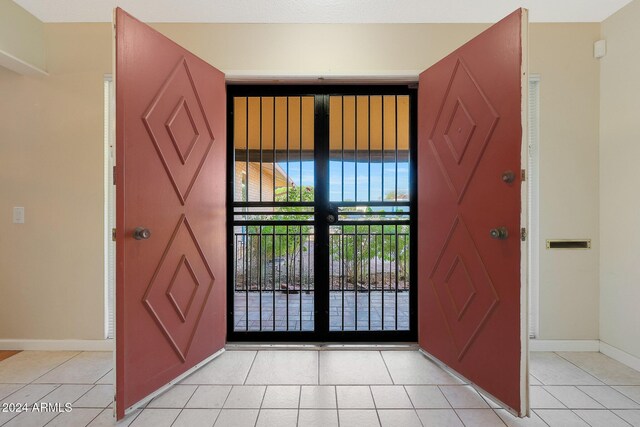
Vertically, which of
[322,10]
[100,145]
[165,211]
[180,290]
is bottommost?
[180,290]

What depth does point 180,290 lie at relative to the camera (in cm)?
209

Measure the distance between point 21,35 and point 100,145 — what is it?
0.96 meters

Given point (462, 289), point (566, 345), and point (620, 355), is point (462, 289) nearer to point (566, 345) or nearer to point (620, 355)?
point (566, 345)

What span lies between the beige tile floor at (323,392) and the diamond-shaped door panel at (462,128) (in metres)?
1.32

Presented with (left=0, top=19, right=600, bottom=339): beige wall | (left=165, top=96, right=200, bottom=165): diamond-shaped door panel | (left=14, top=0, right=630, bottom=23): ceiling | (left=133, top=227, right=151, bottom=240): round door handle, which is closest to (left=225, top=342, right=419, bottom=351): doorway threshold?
(left=0, top=19, right=600, bottom=339): beige wall

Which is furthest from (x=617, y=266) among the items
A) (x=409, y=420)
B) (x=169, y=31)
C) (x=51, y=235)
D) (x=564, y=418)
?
(x=51, y=235)

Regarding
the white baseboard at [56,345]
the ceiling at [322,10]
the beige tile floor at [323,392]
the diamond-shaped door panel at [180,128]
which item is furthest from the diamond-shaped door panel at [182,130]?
the white baseboard at [56,345]

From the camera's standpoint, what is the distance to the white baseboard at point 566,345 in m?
2.48

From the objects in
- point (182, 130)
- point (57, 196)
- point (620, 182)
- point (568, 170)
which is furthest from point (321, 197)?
point (620, 182)

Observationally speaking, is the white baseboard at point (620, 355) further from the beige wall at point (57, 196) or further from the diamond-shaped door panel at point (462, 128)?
the beige wall at point (57, 196)

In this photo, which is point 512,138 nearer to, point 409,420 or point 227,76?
point 409,420

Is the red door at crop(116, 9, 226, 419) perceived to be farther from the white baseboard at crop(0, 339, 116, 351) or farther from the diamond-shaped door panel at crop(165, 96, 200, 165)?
the white baseboard at crop(0, 339, 116, 351)

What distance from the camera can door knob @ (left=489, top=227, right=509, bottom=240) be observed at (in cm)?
174

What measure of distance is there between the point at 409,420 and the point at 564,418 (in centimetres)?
89
